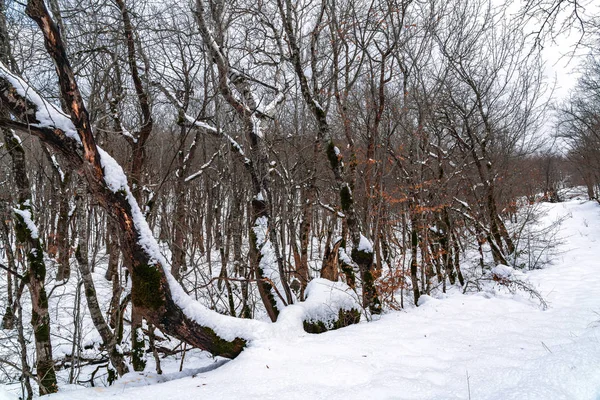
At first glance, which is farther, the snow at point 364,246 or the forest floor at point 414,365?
the snow at point 364,246

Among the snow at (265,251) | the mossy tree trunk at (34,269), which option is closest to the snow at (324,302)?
the snow at (265,251)

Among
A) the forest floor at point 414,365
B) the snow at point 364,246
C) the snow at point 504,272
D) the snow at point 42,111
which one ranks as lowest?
the snow at point 504,272

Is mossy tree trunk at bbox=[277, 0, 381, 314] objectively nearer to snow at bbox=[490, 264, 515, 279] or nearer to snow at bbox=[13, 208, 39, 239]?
snow at bbox=[490, 264, 515, 279]

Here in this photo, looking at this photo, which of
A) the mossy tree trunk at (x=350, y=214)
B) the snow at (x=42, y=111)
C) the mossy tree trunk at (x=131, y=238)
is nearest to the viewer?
the snow at (x=42, y=111)

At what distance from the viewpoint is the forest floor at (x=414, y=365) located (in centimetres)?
215

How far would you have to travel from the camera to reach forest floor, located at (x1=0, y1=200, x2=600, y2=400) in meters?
2.15

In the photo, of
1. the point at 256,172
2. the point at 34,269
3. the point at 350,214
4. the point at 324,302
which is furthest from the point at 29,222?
the point at 350,214

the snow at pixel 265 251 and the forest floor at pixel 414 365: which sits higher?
the snow at pixel 265 251

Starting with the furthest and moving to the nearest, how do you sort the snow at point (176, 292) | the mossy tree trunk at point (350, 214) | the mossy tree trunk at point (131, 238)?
the mossy tree trunk at point (350, 214) < the snow at point (176, 292) < the mossy tree trunk at point (131, 238)

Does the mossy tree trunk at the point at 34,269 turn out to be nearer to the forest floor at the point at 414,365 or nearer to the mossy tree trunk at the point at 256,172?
the forest floor at the point at 414,365

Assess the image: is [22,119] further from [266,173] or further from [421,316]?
[421,316]

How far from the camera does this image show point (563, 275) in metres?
7.27

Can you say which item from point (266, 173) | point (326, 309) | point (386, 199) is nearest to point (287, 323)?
point (326, 309)

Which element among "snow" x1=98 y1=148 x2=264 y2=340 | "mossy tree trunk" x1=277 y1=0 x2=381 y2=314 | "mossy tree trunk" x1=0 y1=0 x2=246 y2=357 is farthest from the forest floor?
"mossy tree trunk" x1=277 y1=0 x2=381 y2=314
